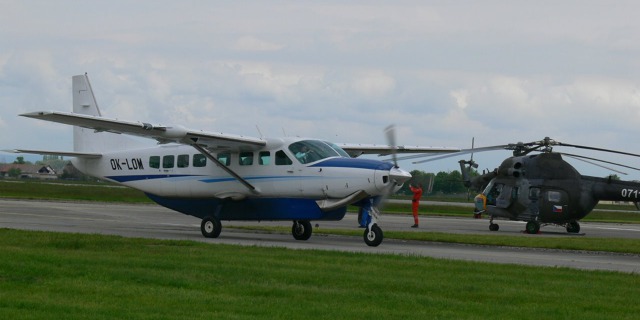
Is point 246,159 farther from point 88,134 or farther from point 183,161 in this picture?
point 88,134

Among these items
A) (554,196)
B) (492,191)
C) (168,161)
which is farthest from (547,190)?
(168,161)

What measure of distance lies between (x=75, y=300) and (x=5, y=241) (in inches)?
335

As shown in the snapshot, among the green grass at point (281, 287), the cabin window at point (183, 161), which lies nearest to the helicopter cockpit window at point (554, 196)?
the cabin window at point (183, 161)

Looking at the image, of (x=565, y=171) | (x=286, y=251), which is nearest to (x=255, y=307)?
(x=286, y=251)

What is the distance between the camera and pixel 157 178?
2850cm

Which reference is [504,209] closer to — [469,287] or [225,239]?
[225,239]

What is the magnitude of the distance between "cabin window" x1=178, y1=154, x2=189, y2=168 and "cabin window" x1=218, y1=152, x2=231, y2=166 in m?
1.29

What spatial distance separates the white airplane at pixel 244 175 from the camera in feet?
78.9

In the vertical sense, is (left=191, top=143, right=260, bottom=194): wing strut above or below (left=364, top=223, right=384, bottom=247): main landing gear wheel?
above

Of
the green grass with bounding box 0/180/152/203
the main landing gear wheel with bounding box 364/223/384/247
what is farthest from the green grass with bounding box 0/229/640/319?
the green grass with bounding box 0/180/152/203

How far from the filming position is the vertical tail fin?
30734mm

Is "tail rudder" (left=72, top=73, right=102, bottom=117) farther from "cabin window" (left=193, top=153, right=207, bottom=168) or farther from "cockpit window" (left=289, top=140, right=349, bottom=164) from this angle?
"cockpit window" (left=289, top=140, right=349, bottom=164)

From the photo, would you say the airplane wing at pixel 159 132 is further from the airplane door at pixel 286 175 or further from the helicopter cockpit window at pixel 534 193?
the helicopter cockpit window at pixel 534 193

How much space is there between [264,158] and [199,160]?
7.84 feet
